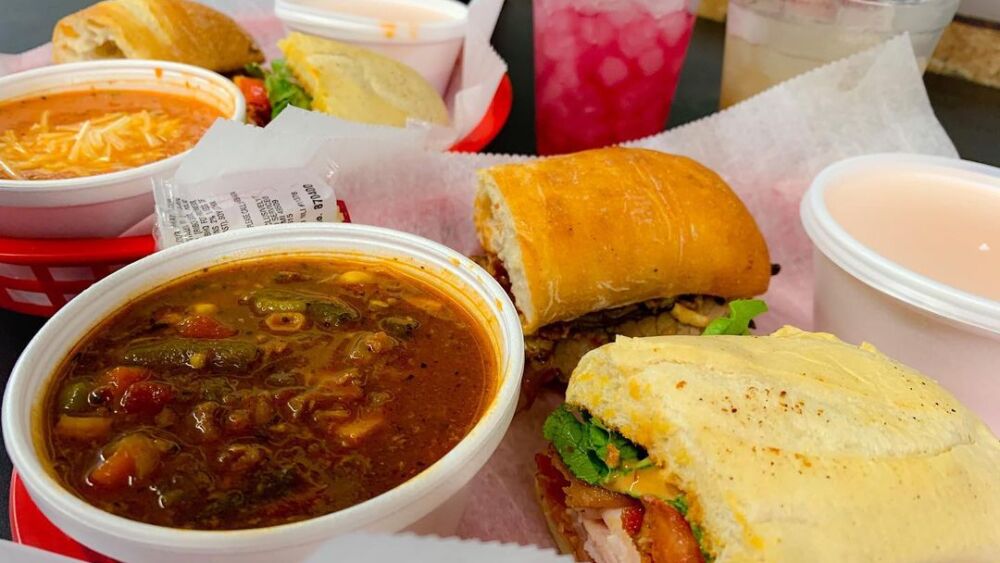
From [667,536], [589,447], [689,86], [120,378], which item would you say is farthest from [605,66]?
[120,378]

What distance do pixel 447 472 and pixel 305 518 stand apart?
22cm

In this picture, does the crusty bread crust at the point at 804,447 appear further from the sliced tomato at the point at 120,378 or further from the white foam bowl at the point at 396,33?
the white foam bowl at the point at 396,33

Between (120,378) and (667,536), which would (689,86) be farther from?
(120,378)

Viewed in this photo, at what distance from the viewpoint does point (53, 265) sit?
1.98 meters

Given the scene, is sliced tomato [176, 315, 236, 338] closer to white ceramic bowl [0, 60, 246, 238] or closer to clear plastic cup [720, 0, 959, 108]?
white ceramic bowl [0, 60, 246, 238]

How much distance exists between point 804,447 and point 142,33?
8.78 ft

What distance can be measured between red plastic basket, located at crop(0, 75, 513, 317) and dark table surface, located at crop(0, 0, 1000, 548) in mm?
1582

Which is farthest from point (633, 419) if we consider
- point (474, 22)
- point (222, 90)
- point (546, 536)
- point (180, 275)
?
point (474, 22)

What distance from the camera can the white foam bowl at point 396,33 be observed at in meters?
3.15

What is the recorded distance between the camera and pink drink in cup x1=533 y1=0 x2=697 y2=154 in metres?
2.74

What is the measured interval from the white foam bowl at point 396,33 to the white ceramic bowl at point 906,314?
1743mm

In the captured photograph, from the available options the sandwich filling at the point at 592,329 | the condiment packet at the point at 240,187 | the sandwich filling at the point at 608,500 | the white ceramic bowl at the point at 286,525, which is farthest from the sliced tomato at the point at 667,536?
the condiment packet at the point at 240,187

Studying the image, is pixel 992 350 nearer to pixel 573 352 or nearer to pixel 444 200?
pixel 573 352

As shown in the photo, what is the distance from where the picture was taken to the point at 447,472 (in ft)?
3.84
